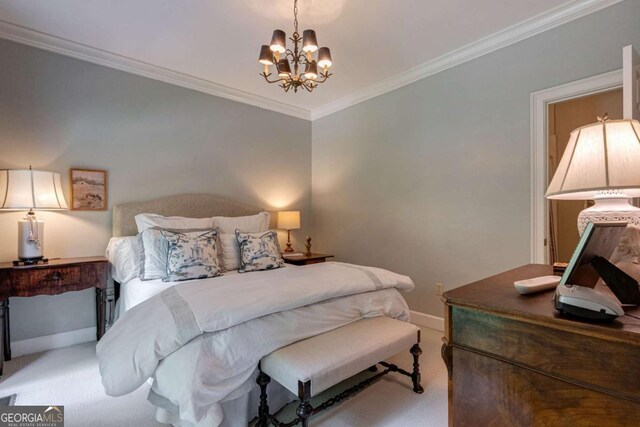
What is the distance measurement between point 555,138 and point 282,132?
3263 millimetres

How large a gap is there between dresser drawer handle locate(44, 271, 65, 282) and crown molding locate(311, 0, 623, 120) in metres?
3.51

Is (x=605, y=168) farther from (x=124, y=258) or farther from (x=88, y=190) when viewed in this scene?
(x=88, y=190)

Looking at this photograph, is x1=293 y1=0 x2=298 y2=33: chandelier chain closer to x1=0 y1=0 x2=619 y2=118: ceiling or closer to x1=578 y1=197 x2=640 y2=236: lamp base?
x1=0 y1=0 x2=619 y2=118: ceiling

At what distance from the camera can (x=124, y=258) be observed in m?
2.71

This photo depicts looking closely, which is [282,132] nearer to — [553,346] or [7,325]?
[7,325]

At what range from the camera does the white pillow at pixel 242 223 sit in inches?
133

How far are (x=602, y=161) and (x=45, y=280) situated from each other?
3.40 metres

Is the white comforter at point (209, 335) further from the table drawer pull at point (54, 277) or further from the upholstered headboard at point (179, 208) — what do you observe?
the upholstered headboard at point (179, 208)

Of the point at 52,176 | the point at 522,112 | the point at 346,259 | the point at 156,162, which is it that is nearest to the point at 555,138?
the point at 522,112

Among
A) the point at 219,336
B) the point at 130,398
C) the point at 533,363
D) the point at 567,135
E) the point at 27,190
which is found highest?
the point at 567,135

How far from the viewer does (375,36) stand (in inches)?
105

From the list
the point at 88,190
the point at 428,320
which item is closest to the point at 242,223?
the point at 88,190

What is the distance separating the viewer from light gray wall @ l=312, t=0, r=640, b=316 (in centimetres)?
239

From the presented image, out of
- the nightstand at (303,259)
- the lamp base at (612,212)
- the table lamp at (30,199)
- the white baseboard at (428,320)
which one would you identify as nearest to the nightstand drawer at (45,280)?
the table lamp at (30,199)
